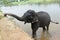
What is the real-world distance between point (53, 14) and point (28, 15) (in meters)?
3.10

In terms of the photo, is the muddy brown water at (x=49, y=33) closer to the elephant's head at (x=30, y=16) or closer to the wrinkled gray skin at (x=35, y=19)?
the wrinkled gray skin at (x=35, y=19)

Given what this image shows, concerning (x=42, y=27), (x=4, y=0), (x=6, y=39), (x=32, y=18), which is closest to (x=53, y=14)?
(x=42, y=27)

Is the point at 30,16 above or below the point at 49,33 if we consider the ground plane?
above

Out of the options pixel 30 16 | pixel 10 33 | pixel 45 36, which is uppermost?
pixel 30 16

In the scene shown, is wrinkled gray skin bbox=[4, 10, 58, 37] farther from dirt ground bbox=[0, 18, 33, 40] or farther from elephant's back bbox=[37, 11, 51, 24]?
dirt ground bbox=[0, 18, 33, 40]

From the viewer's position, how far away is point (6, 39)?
5324 mm

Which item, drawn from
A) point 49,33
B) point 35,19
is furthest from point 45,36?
point 35,19

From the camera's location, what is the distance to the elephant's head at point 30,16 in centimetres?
655

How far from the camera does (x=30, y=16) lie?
6.68 m

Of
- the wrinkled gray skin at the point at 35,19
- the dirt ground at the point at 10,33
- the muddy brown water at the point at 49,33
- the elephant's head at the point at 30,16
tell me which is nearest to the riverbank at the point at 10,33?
the dirt ground at the point at 10,33

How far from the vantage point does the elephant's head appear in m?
6.55

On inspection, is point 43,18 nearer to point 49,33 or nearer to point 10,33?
point 49,33

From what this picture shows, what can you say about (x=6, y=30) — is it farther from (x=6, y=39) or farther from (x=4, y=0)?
(x=4, y=0)

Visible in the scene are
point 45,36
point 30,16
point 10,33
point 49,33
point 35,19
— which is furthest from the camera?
point 49,33
